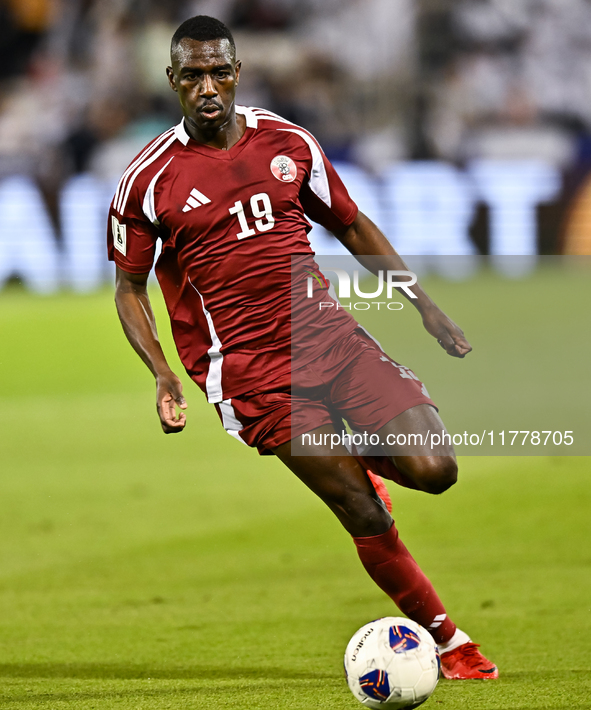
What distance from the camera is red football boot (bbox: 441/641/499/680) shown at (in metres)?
4.34

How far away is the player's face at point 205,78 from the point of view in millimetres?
4266

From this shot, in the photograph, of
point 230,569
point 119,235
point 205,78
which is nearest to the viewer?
point 205,78

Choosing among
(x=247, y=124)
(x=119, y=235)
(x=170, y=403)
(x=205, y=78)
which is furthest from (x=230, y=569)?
(x=205, y=78)

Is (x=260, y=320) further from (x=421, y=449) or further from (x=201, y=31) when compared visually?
→ (x=201, y=31)

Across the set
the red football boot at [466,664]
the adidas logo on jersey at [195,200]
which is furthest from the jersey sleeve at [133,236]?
the red football boot at [466,664]

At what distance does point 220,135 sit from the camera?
4.44 meters

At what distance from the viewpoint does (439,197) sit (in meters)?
17.0

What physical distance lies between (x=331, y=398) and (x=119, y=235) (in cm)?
107

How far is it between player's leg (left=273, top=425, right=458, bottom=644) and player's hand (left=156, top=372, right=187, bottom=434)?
1.35ft

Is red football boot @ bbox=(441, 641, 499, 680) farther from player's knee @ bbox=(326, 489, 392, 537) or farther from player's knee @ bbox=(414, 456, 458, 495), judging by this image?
player's knee @ bbox=(414, 456, 458, 495)

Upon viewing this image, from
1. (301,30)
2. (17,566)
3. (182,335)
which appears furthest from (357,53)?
(182,335)

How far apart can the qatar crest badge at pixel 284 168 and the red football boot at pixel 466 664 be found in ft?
6.49

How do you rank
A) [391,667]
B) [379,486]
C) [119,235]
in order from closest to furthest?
[391,667] < [119,235] < [379,486]

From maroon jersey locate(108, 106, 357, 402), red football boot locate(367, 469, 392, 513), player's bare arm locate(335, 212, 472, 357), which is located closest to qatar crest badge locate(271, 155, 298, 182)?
maroon jersey locate(108, 106, 357, 402)
